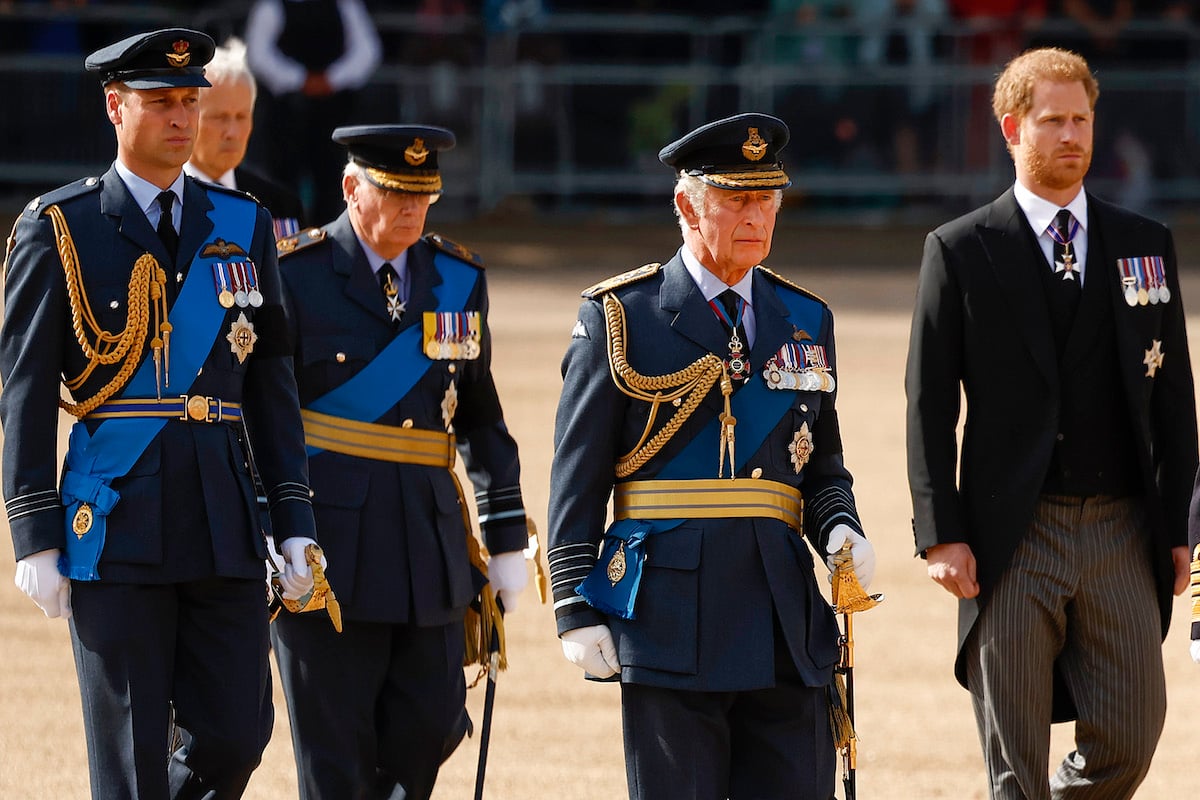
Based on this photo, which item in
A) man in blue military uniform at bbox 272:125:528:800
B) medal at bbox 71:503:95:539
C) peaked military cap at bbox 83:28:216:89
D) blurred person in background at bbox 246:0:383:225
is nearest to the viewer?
medal at bbox 71:503:95:539

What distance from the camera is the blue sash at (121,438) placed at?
15.2 ft

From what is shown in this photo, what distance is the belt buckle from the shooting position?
187 inches

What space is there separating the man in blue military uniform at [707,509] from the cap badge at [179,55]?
995mm

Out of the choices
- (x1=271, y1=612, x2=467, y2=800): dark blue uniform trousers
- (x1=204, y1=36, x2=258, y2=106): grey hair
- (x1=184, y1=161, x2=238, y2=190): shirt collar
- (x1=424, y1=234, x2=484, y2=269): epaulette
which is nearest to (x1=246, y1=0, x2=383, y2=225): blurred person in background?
(x1=204, y1=36, x2=258, y2=106): grey hair

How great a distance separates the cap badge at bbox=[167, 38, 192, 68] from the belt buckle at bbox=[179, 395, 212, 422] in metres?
0.70

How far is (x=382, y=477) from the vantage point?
5477 mm

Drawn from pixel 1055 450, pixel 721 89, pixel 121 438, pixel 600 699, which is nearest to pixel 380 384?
pixel 121 438

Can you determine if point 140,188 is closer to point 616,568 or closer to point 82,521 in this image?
point 82,521

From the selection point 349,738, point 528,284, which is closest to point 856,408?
point 528,284

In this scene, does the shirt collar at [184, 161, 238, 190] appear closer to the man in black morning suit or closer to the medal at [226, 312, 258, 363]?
the medal at [226, 312, 258, 363]

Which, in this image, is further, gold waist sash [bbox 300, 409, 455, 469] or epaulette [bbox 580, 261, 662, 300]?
gold waist sash [bbox 300, 409, 455, 469]

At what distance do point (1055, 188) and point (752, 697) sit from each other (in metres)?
1.53

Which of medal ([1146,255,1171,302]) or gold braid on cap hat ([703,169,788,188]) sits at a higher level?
gold braid on cap hat ([703,169,788,188])

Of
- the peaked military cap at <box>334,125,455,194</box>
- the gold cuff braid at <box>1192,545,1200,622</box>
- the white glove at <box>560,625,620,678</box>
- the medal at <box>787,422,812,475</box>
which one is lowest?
the white glove at <box>560,625,620,678</box>
